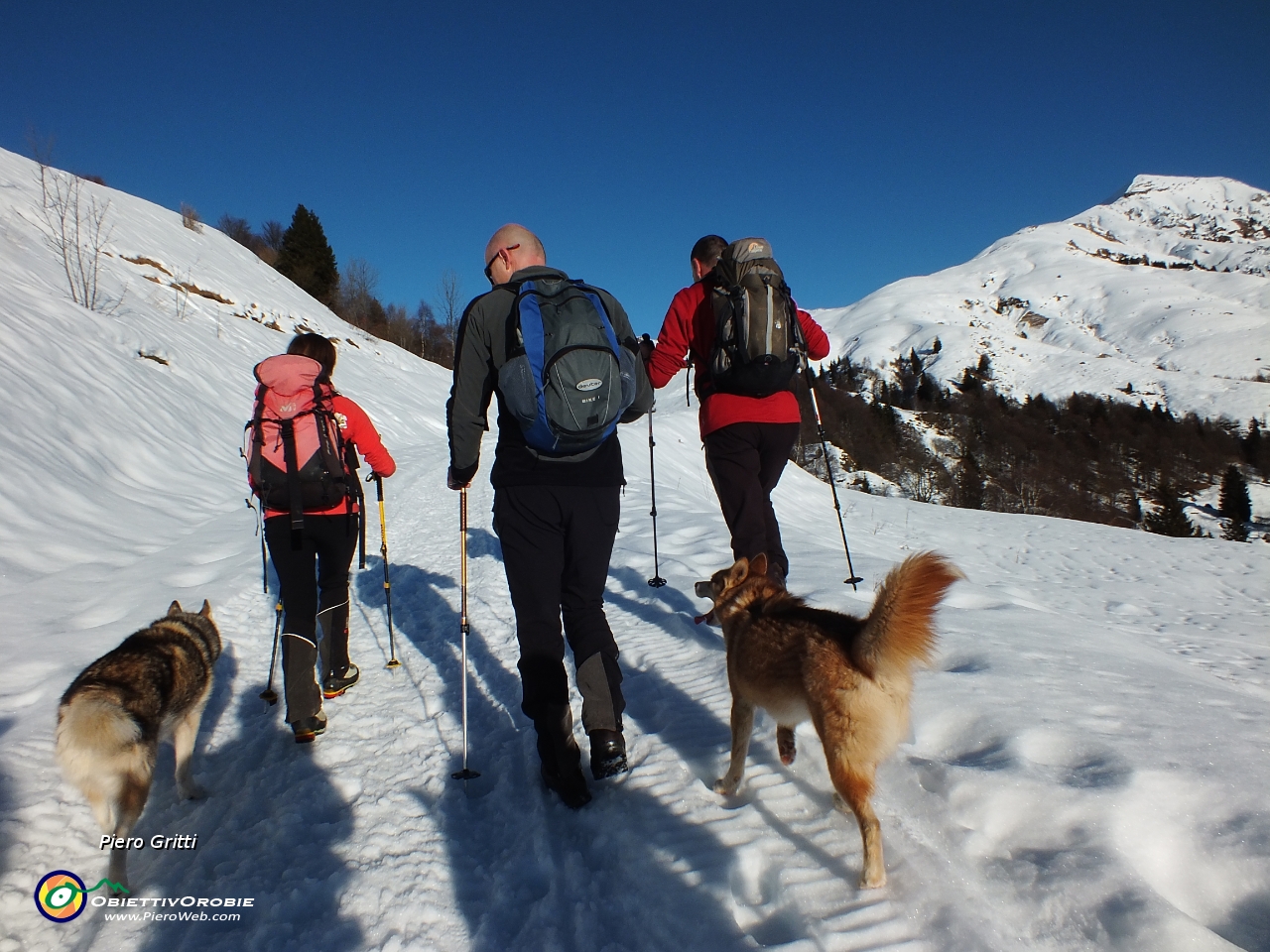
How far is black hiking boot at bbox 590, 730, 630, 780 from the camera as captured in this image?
8.91ft

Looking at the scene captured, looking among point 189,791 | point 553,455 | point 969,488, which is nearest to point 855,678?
point 553,455

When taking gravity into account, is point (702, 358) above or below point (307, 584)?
above

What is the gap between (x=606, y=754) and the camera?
8.91ft

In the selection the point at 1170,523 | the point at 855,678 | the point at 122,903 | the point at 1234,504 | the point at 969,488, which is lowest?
the point at 1170,523

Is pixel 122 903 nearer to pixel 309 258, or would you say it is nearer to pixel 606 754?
pixel 606 754

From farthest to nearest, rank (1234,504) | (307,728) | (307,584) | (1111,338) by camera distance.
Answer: (1111,338) < (1234,504) < (307,584) < (307,728)

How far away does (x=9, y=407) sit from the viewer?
25.5 feet

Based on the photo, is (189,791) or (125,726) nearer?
(125,726)

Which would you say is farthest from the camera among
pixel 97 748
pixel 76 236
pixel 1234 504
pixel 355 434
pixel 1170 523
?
pixel 1234 504

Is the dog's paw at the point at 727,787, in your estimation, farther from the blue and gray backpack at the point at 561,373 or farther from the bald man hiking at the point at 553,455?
the blue and gray backpack at the point at 561,373

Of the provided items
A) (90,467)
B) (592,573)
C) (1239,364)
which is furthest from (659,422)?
(1239,364)

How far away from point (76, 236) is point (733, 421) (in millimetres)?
17588

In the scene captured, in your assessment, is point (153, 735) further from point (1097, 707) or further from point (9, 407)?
point (9, 407)

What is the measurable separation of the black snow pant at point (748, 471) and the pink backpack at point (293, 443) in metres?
2.38
